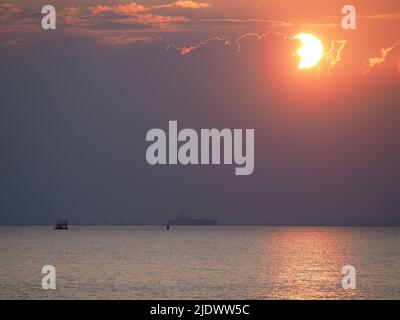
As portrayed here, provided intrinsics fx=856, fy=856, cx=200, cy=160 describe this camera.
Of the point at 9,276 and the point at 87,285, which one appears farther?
the point at 9,276

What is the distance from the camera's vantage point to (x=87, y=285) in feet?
301

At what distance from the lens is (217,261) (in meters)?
143

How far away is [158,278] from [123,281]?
5.96 m
